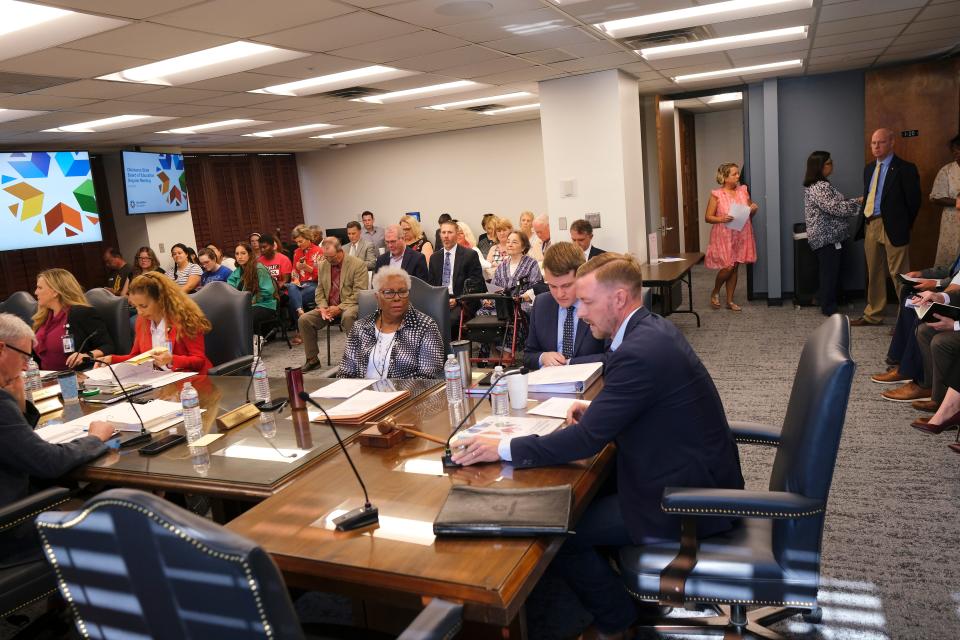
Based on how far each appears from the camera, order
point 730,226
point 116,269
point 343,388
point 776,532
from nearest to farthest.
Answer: point 776,532 < point 343,388 < point 730,226 < point 116,269

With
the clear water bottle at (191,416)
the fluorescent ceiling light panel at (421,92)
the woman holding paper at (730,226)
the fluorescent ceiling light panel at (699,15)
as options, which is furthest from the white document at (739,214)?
the clear water bottle at (191,416)

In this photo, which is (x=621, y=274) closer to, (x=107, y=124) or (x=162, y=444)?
(x=162, y=444)

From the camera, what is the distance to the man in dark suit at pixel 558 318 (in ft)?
10.7

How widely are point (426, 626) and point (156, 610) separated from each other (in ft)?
1.60

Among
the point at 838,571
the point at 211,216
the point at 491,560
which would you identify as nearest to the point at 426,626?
the point at 491,560

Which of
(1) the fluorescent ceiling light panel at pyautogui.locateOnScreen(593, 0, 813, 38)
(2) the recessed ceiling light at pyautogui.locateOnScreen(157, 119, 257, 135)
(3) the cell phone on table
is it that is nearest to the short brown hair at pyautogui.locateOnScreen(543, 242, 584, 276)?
(3) the cell phone on table

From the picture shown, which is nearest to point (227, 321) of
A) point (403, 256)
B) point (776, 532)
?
point (403, 256)

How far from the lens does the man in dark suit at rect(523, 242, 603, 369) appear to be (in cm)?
327

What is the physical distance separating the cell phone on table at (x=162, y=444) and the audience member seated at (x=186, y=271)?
6.09m

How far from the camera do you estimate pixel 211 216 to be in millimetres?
10930

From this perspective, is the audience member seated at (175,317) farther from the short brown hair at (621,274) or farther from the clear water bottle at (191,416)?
the short brown hair at (621,274)

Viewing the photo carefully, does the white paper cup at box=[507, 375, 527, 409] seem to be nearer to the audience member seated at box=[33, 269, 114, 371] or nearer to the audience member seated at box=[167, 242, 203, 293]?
the audience member seated at box=[33, 269, 114, 371]

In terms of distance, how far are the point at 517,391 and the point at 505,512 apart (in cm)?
85

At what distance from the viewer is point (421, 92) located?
691cm
